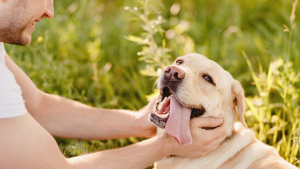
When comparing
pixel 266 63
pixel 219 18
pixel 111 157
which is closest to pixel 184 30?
pixel 219 18

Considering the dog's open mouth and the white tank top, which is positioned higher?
the white tank top

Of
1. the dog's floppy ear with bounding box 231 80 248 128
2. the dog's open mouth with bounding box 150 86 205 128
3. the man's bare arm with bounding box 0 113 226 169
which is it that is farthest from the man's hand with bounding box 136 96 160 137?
the dog's floppy ear with bounding box 231 80 248 128

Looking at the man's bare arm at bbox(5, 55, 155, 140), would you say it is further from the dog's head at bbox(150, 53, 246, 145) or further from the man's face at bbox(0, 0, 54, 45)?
the man's face at bbox(0, 0, 54, 45)

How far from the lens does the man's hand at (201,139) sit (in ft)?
8.67

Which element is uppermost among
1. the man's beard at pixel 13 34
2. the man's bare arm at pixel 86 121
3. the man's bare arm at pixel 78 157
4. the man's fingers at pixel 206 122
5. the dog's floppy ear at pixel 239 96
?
the man's beard at pixel 13 34

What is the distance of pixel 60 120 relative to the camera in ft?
10.8

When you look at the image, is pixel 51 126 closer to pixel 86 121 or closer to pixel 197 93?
pixel 86 121

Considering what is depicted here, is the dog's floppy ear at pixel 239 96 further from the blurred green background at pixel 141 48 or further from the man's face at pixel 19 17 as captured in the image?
the man's face at pixel 19 17

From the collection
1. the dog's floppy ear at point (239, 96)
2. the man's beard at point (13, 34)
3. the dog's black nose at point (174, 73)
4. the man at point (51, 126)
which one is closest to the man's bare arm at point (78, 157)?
the man at point (51, 126)

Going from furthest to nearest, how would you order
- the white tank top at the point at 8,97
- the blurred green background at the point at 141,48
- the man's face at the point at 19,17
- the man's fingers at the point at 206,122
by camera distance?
the blurred green background at the point at 141,48 → the man's fingers at the point at 206,122 → the man's face at the point at 19,17 → the white tank top at the point at 8,97

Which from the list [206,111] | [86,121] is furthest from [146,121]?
[206,111]

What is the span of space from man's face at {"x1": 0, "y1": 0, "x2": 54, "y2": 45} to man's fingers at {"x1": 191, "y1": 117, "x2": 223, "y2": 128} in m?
1.52

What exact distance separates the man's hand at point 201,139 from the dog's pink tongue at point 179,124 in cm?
9

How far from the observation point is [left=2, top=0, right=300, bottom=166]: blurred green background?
3584 millimetres
